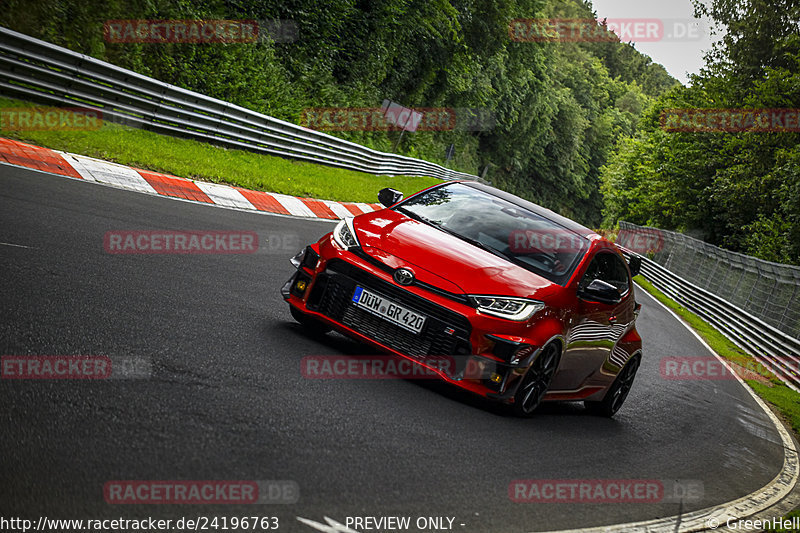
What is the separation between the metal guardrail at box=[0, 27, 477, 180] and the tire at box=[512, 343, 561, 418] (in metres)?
10.8

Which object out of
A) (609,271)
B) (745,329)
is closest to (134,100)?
(609,271)

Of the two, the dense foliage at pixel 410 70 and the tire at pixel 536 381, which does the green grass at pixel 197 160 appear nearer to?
the dense foliage at pixel 410 70

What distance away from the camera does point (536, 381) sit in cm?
649

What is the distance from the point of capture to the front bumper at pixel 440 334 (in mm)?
6035

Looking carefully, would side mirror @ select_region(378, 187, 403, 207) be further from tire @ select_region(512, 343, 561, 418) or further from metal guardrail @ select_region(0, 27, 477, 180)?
metal guardrail @ select_region(0, 27, 477, 180)

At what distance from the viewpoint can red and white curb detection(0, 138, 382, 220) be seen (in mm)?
11367

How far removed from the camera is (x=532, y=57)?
193 feet

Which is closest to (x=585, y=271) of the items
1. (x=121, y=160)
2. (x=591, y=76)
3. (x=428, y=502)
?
(x=428, y=502)

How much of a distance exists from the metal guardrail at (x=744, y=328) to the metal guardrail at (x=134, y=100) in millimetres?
9630

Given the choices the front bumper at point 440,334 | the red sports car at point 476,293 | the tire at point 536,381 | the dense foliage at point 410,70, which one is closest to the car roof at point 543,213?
the red sports car at point 476,293

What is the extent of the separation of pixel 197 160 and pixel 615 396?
10501 mm

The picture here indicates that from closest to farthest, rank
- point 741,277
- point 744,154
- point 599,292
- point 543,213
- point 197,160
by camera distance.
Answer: point 599,292 < point 543,213 < point 197,160 < point 741,277 < point 744,154

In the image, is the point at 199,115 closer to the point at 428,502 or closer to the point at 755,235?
the point at 428,502

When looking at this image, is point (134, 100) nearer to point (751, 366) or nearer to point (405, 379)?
point (405, 379)
